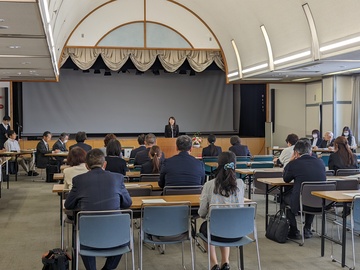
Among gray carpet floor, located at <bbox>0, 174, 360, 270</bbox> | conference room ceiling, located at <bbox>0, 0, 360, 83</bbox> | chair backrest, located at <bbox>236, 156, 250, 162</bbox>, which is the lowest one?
gray carpet floor, located at <bbox>0, 174, 360, 270</bbox>

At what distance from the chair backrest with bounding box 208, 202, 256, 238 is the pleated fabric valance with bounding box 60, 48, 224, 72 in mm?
11736

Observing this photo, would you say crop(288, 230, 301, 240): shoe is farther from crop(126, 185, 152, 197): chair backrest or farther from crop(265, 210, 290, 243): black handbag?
crop(126, 185, 152, 197): chair backrest

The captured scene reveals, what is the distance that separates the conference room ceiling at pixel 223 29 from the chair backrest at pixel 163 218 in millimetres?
2528

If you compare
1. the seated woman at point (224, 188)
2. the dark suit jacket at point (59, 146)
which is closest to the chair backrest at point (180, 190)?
the seated woman at point (224, 188)

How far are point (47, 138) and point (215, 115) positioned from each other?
24.4ft

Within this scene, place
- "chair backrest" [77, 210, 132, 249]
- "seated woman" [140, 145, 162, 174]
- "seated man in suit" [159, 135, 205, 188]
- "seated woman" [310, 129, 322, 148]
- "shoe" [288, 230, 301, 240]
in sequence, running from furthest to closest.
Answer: "seated woman" [310, 129, 322, 148]
"seated woman" [140, 145, 162, 174]
"shoe" [288, 230, 301, 240]
"seated man in suit" [159, 135, 205, 188]
"chair backrest" [77, 210, 132, 249]

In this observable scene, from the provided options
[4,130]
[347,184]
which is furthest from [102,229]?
[4,130]

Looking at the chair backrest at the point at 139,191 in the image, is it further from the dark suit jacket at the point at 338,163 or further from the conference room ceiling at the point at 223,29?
the dark suit jacket at the point at 338,163

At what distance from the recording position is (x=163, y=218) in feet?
15.9

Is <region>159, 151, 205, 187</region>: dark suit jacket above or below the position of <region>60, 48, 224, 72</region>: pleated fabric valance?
below

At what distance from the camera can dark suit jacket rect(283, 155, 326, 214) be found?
6.62 meters

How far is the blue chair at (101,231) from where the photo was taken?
4469mm

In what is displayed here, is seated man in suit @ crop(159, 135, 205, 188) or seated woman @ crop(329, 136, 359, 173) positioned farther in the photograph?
seated woman @ crop(329, 136, 359, 173)

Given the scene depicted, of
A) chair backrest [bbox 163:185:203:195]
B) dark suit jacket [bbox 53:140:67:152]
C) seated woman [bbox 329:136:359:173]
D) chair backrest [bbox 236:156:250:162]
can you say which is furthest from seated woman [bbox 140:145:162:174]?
dark suit jacket [bbox 53:140:67:152]
